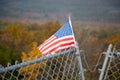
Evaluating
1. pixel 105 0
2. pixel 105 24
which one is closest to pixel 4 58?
pixel 105 24

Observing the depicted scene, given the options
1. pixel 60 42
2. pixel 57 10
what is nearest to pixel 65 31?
pixel 60 42

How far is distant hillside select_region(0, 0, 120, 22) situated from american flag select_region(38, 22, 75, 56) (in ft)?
155

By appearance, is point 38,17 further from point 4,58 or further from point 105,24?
point 4,58

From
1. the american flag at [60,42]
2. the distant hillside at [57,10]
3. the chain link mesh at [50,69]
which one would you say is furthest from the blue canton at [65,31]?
the distant hillside at [57,10]

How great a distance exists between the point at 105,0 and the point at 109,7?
554 centimetres

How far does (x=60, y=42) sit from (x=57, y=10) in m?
58.5

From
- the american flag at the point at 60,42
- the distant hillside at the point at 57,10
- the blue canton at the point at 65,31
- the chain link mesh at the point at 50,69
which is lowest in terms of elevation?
the chain link mesh at the point at 50,69

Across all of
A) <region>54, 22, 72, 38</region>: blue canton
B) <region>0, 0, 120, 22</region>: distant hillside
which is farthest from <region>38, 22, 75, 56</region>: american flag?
<region>0, 0, 120, 22</region>: distant hillside

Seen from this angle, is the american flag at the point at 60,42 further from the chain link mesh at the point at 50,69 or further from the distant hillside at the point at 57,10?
the distant hillside at the point at 57,10

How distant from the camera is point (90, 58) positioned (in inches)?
590

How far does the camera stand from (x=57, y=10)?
196 ft

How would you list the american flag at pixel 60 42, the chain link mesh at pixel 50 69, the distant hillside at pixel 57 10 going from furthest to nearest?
the distant hillside at pixel 57 10, the american flag at pixel 60 42, the chain link mesh at pixel 50 69

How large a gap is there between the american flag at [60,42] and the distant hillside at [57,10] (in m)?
47.3

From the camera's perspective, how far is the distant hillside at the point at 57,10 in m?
51.8
